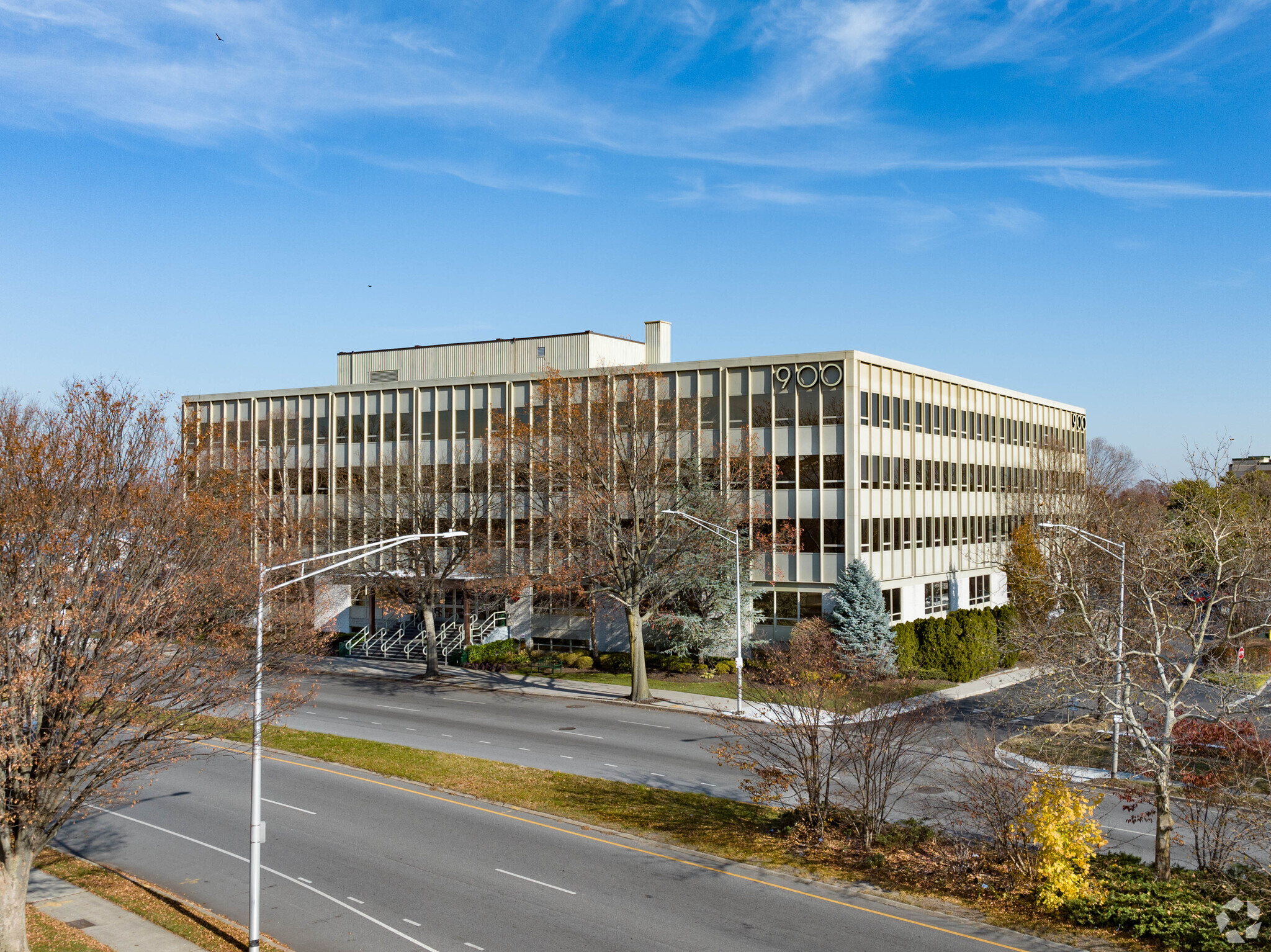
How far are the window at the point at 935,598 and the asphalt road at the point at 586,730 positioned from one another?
12.3m

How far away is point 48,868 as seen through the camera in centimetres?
2016

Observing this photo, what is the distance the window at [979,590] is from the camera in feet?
194

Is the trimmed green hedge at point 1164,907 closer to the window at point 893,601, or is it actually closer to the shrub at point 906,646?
the shrub at point 906,646

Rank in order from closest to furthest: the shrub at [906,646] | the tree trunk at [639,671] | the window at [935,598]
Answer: the tree trunk at [639,671]
the shrub at [906,646]
the window at [935,598]

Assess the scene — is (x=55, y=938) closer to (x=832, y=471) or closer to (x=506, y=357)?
(x=832, y=471)

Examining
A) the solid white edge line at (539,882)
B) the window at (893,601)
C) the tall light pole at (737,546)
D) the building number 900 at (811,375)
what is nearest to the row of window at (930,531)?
the window at (893,601)

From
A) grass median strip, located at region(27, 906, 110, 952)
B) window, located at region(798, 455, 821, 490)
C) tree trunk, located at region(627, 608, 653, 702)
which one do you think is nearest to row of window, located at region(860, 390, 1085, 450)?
window, located at region(798, 455, 821, 490)

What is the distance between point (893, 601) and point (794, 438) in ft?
31.0

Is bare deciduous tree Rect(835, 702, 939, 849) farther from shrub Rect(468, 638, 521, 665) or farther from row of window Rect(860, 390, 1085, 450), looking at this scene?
shrub Rect(468, 638, 521, 665)

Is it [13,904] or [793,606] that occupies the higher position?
[793,606]

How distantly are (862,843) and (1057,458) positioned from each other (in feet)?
178

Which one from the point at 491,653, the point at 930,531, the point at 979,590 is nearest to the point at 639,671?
the point at 491,653

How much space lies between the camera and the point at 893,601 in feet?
160

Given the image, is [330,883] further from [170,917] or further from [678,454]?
[678,454]
